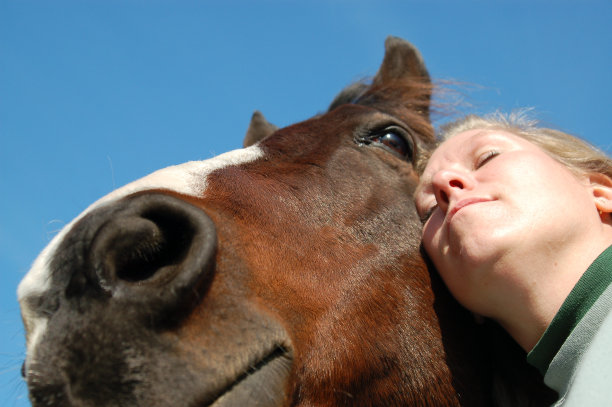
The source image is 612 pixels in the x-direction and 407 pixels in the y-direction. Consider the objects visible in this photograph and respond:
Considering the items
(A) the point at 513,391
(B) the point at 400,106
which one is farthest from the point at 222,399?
(B) the point at 400,106

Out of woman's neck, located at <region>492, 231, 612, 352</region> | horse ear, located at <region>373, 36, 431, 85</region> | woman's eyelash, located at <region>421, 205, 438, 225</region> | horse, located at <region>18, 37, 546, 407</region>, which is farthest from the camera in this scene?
horse ear, located at <region>373, 36, 431, 85</region>

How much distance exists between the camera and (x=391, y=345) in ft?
5.97

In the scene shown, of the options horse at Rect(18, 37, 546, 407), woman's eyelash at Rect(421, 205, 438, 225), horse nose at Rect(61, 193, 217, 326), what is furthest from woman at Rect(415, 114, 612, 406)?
horse nose at Rect(61, 193, 217, 326)

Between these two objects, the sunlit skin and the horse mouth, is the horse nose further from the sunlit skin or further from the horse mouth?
the sunlit skin

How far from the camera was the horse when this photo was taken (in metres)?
1.30

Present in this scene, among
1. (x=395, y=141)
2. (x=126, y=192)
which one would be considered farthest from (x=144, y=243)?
(x=395, y=141)

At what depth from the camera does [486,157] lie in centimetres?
194

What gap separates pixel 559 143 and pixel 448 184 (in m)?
0.63

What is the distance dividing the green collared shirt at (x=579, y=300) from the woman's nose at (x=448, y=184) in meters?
0.52

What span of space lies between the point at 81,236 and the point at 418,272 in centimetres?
131

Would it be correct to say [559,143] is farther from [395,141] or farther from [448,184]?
[395,141]

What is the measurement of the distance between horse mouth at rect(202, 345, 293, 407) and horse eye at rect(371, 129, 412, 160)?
1.45 m

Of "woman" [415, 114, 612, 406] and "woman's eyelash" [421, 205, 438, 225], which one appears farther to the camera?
"woman's eyelash" [421, 205, 438, 225]

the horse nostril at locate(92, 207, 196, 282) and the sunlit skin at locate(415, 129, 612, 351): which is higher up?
the horse nostril at locate(92, 207, 196, 282)
